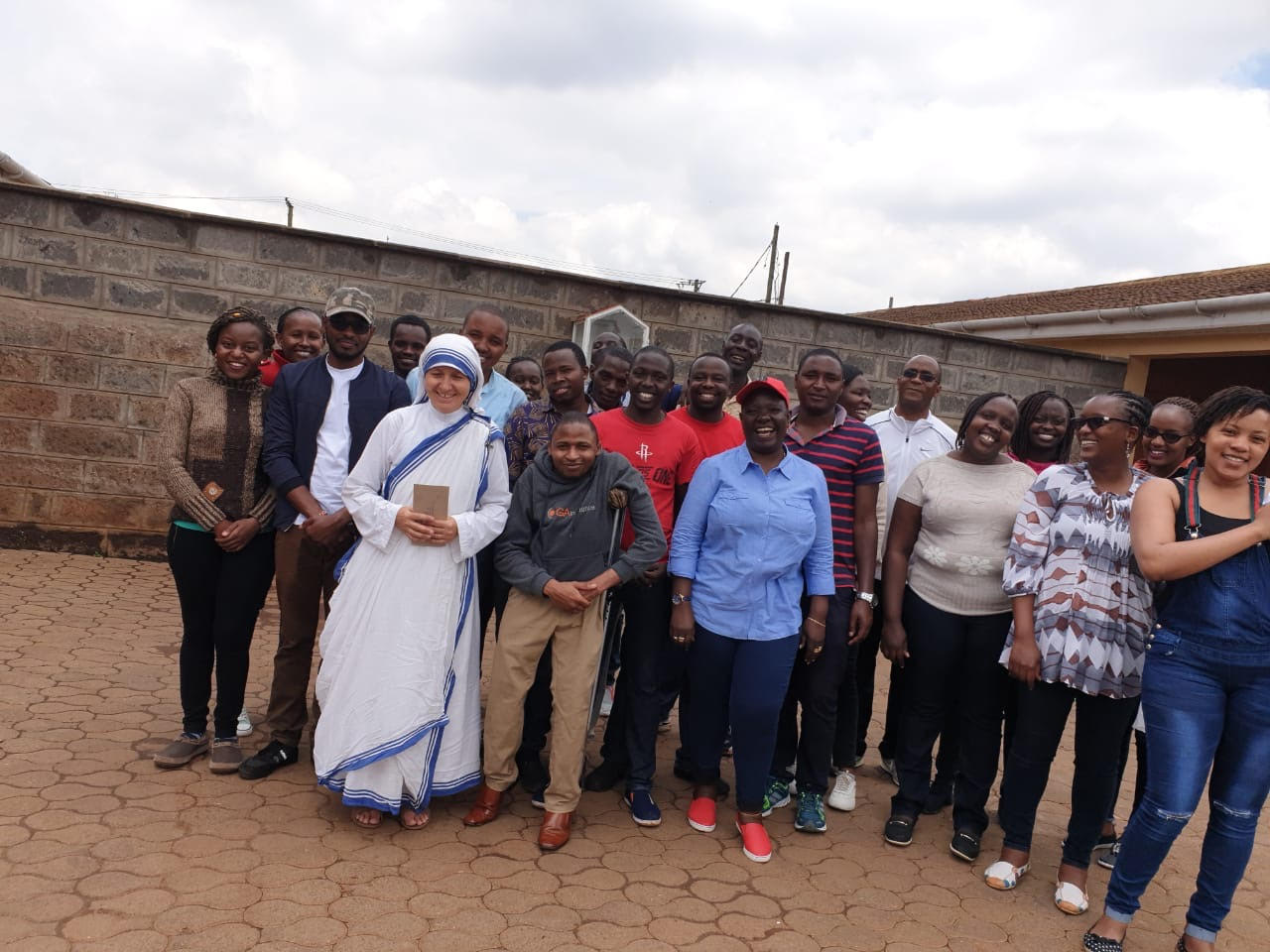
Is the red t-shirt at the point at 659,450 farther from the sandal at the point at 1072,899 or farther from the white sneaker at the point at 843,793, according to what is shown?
A: the sandal at the point at 1072,899

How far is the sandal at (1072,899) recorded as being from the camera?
321 centimetres

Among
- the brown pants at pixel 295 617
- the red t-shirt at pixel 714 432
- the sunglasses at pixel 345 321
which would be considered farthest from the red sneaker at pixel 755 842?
the sunglasses at pixel 345 321

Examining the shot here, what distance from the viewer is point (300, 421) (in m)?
3.69

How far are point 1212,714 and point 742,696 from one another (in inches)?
60.4

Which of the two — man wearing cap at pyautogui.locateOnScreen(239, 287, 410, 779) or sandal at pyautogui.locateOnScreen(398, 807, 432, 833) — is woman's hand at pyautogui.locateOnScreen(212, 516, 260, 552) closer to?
man wearing cap at pyautogui.locateOnScreen(239, 287, 410, 779)

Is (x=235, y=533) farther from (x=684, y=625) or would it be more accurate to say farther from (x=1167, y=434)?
(x=1167, y=434)

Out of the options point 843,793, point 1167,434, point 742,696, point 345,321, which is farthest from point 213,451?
point 1167,434

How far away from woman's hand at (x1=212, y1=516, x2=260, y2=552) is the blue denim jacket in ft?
5.63

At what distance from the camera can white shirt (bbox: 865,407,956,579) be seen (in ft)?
14.2

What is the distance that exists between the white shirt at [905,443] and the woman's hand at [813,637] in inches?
39.5

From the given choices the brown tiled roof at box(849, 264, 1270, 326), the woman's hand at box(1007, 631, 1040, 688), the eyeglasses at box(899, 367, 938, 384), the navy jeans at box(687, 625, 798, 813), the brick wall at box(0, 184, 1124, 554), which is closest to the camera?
the woman's hand at box(1007, 631, 1040, 688)

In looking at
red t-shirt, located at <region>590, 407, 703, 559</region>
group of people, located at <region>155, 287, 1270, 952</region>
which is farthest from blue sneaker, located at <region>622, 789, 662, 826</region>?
red t-shirt, located at <region>590, 407, 703, 559</region>

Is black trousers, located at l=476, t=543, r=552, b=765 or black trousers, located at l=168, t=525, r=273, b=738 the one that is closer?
black trousers, located at l=168, t=525, r=273, b=738

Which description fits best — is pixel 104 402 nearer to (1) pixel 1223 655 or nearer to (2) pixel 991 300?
(1) pixel 1223 655
